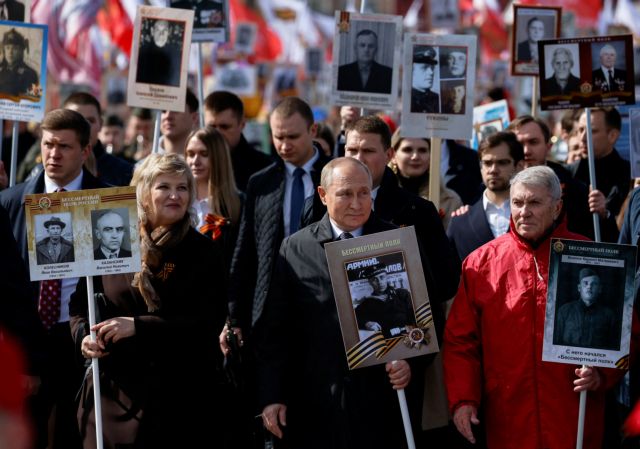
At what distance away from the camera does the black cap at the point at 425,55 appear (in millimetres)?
6824

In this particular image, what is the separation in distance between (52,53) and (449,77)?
1334 centimetres

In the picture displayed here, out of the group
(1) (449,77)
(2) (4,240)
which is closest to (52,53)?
(1) (449,77)

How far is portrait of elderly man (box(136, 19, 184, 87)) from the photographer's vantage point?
7387mm

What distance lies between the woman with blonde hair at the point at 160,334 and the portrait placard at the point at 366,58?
2383 millimetres

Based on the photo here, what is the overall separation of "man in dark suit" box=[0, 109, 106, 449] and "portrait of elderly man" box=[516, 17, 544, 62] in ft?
13.7

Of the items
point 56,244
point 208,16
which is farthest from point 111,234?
point 208,16

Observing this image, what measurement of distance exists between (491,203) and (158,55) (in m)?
2.67

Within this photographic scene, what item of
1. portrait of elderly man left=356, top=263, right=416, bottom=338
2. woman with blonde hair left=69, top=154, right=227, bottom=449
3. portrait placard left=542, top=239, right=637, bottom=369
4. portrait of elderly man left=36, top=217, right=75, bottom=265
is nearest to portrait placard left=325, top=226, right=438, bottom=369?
portrait of elderly man left=356, top=263, right=416, bottom=338

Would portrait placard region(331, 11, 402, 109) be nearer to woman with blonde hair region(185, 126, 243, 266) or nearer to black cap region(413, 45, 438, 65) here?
black cap region(413, 45, 438, 65)

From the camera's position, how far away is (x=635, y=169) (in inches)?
259

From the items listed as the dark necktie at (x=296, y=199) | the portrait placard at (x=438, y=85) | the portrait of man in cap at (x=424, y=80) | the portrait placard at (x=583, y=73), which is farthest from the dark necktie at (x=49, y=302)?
the portrait placard at (x=583, y=73)

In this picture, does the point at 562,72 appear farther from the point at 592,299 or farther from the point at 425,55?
the point at 592,299

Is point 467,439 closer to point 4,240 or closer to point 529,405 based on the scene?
point 529,405

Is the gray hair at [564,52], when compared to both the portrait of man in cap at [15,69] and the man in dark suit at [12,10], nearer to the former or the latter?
the portrait of man in cap at [15,69]
